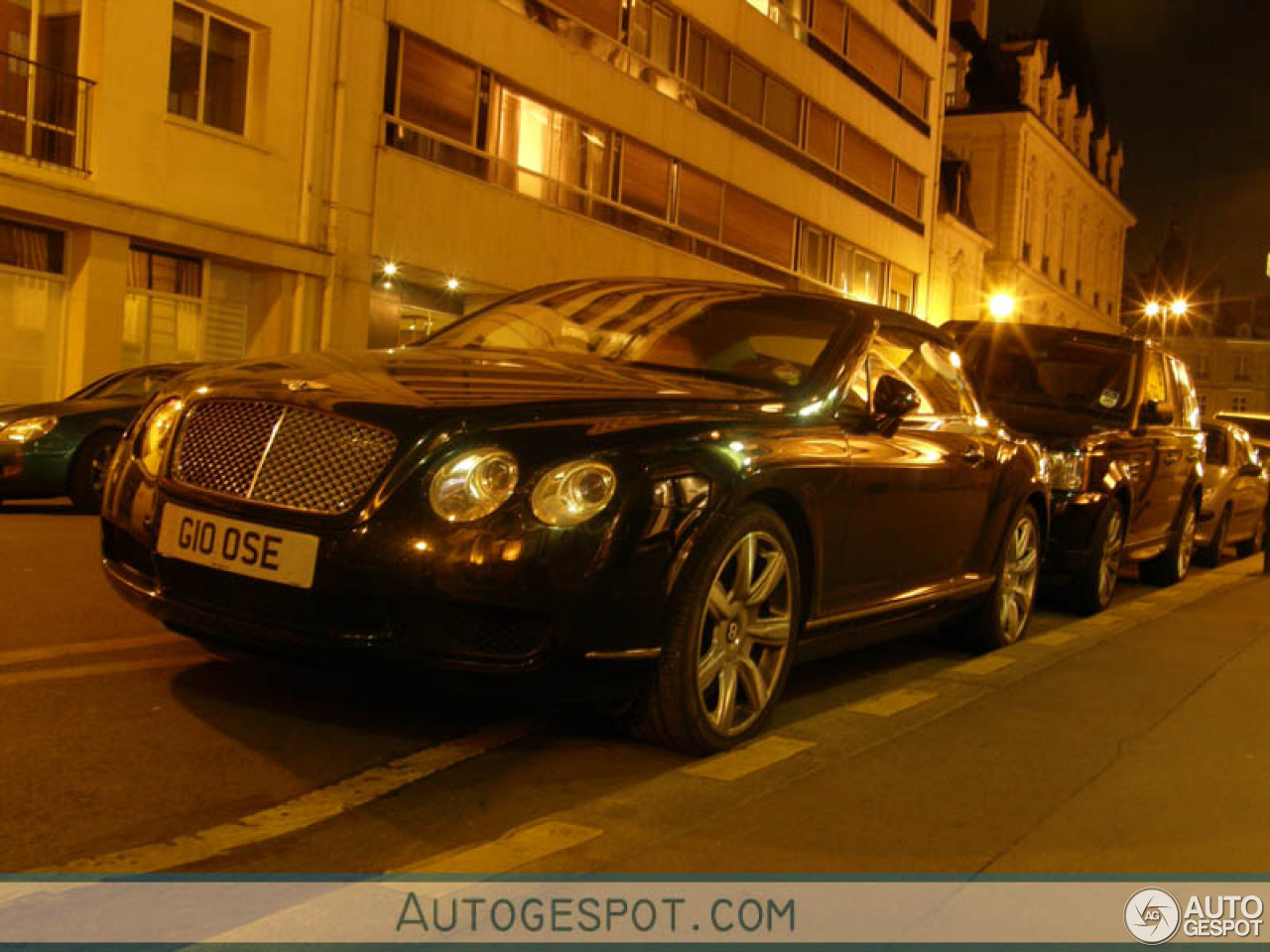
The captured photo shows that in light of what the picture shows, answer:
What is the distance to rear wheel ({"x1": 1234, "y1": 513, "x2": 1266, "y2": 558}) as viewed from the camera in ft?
54.7

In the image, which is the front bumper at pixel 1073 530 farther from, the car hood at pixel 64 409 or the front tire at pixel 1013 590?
the car hood at pixel 64 409

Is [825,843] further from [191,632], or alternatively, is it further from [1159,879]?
[191,632]

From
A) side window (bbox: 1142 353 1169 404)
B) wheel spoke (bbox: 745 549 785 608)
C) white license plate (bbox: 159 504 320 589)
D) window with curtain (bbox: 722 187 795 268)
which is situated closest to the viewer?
white license plate (bbox: 159 504 320 589)

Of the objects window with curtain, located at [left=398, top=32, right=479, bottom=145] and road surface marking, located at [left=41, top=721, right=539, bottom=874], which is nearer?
road surface marking, located at [left=41, top=721, right=539, bottom=874]

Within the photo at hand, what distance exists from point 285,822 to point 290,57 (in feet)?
55.7

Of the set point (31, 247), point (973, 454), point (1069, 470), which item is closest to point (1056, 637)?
point (1069, 470)

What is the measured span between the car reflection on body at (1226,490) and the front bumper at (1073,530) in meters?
4.73

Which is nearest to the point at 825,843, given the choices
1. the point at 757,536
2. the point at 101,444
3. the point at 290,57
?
the point at 757,536

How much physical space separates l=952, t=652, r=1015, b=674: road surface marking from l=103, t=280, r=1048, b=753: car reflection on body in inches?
46.7

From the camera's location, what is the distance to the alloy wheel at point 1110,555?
30.1 ft

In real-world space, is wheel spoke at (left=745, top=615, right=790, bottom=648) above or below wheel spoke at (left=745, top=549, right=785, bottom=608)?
below

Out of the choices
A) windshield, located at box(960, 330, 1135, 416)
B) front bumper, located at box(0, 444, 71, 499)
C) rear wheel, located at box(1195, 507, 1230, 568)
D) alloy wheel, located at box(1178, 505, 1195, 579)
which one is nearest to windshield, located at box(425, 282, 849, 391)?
windshield, located at box(960, 330, 1135, 416)

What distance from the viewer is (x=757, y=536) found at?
4707mm

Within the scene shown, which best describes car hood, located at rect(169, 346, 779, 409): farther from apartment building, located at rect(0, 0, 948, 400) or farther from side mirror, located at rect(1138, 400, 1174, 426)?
apartment building, located at rect(0, 0, 948, 400)
